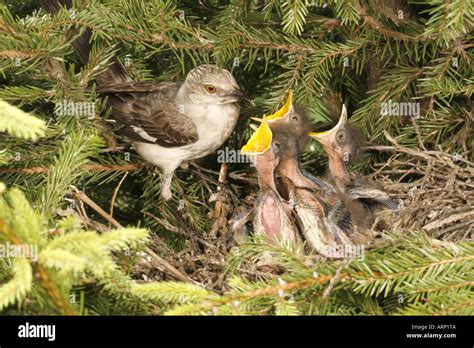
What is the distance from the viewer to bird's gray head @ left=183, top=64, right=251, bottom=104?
3.75 m

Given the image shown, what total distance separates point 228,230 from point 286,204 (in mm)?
334

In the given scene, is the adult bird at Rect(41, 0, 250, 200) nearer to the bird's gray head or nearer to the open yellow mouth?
the bird's gray head

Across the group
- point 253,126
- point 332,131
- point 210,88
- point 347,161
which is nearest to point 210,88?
point 210,88

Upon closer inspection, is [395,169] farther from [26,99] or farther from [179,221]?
[26,99]

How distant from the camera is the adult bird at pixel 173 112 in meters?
3.82

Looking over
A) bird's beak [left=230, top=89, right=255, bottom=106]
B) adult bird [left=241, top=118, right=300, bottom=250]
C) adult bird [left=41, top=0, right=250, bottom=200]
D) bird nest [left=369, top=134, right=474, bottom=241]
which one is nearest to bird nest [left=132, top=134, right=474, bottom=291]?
bird nest [left=369, top=134, right=474, bottom=241]

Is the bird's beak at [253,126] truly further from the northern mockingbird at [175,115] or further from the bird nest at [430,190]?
the bird nest at [430,190]

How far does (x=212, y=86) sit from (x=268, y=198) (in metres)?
0.67

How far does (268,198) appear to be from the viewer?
3492mm

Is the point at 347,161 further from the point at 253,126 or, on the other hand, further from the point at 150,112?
the point at 150,112

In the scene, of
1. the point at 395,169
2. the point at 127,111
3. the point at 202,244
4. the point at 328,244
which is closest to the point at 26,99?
the point at 127,111

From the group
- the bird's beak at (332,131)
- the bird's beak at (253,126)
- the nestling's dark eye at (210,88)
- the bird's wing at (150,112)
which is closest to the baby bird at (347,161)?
the bird's beak at (332,131)

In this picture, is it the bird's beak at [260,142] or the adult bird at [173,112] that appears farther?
the adult bird at [173,112]

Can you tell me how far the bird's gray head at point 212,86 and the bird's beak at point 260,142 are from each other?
34 cm
